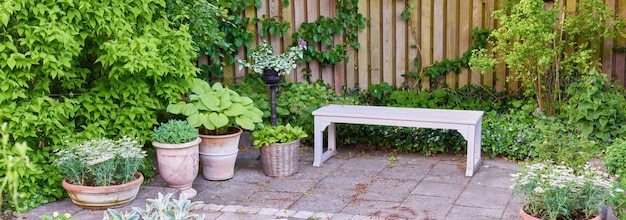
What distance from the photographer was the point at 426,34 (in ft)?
22.3

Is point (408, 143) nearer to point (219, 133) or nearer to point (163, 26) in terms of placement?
point (219, 133)

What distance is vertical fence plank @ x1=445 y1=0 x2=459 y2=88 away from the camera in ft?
21.9

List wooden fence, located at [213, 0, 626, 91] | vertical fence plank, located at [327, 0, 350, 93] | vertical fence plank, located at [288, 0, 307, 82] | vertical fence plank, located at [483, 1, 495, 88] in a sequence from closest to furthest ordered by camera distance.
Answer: vertical fence plank, located at [483, 1, 495, 88], wooden fence, located at [213, 0, 626, 91], vertical fence plank, located at [288, 0, 307, 82], vertical fence plank, located at [327, 0, 350, 93]

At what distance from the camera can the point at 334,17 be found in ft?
22.7

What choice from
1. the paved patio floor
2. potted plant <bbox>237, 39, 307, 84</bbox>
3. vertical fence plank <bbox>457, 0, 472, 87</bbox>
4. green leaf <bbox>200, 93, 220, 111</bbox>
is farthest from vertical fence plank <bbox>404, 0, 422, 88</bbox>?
green leaf <bbox>200, 93, 220, 111</bbox>

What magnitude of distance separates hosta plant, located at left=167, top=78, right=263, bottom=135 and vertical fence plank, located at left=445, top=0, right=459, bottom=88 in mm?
2334

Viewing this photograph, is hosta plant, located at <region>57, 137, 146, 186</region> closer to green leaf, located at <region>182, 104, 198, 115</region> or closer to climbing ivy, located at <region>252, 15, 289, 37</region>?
green leaf, located at <region>182, 104, 198, 115</region>

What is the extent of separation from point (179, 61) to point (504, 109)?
Answer: 324cm

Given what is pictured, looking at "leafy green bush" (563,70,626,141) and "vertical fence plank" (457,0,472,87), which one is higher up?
"vertical fence plank" (457,0,472,87)

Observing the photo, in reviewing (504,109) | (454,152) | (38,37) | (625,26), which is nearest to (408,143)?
(454,152)

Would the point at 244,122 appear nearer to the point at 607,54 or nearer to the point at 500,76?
the point at 500,76

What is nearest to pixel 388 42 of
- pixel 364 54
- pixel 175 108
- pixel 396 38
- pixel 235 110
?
pixel 396 38

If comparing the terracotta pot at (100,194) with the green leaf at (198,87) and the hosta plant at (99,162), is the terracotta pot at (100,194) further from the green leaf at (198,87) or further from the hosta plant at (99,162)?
the green leaf at (198,87)

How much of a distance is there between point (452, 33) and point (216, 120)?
2.78 m
